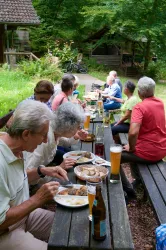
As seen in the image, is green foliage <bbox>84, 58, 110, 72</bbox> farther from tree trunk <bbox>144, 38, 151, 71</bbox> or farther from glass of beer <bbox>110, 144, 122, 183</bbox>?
glass of beer <bbox>110, 144, 122, 183</bbox>

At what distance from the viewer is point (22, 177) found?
2.04 m

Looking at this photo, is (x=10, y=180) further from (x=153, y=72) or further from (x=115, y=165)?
(x=153, y=72)

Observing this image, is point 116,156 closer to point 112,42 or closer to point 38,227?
point 38,227

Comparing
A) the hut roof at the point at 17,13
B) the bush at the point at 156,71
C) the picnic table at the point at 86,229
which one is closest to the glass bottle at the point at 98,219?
the picnic table at the point at 86,229

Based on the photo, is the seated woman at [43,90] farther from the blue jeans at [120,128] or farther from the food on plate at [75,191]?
the food on plate at [75,191]

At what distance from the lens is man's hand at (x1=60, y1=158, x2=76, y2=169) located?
2.65 meters

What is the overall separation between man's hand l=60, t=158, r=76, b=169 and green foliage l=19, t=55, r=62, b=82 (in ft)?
32.2

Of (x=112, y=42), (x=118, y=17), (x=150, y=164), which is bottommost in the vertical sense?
(x=150, y=164)

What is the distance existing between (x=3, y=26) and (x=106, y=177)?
52.7 feet

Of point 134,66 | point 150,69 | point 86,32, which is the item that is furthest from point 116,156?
point 86,32

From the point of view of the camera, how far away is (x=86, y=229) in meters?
1.85

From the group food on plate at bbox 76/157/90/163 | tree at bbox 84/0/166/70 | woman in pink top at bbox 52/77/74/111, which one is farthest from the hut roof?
food on plate at bbox 76/157/90/163

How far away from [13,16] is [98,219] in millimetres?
16265

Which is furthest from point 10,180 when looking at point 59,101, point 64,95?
point 64,95
